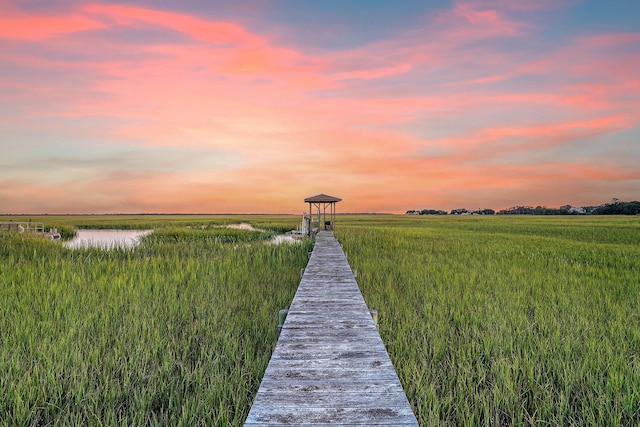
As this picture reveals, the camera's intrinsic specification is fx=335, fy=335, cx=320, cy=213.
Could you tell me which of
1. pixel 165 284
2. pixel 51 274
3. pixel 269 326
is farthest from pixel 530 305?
pixel 51 274

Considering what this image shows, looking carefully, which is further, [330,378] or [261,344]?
[261,344]

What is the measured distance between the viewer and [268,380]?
2.46 meters

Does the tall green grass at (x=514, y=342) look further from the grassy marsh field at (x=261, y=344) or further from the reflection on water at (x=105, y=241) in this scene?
the reflection on water at (x=105, y=241)

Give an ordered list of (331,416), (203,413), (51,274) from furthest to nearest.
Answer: (51,274)
(203,413)
(331,416)

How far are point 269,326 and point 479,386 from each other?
2879mm

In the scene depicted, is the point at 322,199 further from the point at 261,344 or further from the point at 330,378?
the point at 330,378

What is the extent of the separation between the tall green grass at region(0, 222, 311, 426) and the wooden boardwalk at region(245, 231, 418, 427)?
670mm

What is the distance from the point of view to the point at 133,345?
431 cm

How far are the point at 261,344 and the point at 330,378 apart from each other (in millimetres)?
2238

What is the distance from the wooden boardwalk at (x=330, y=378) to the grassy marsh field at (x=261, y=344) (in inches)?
25.0

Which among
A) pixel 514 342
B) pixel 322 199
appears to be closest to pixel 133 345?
pixel 514 342

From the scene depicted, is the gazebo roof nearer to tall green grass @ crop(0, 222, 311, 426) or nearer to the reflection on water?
the reflection on water

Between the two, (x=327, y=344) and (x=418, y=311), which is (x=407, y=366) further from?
(x=418, y=311)

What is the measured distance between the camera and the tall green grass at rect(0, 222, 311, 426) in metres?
3.06
